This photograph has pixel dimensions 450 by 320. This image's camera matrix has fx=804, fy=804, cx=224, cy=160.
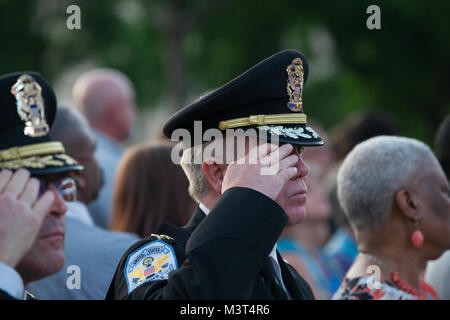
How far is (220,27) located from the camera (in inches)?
755

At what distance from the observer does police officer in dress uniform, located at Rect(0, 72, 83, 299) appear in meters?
2.69

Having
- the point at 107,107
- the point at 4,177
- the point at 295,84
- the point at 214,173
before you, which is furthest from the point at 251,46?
the point at 4,177

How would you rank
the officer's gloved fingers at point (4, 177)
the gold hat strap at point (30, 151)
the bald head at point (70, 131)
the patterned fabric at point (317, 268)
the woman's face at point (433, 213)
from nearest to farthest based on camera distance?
the officer's gloved fingers at point (4, 177) → the gold hat strap at point (30, 151) → the woman's face at point (433, 213) → the bald head at point (70, 131) → the patterned fabric at point (317, 268)

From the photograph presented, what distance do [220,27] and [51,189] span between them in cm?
1678

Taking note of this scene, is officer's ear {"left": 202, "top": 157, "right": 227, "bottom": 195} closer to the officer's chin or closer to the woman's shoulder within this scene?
the officer's chin

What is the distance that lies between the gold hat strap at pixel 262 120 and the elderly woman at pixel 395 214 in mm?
1163

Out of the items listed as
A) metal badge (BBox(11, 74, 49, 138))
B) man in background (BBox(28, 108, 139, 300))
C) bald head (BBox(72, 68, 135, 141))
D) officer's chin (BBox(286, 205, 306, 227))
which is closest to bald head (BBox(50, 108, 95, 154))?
man in background (BBox(28, 108, 139, 300))

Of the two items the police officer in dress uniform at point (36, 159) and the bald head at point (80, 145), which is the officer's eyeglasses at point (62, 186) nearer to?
the police officer in dress uniform at point (36, 159)

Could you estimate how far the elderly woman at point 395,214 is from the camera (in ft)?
13.2

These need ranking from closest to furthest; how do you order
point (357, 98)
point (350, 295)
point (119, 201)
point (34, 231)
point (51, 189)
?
point (34, 231), point (51, 189), point (350, 295), point (119, 201), point (357, 98)

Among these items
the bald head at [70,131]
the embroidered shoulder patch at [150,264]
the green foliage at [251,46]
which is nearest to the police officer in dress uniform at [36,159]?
the embroidered shoulder patch at [150,264]

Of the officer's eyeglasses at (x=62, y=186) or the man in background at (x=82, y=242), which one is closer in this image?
the officer's eyeglasses at (x=62, y=186)
